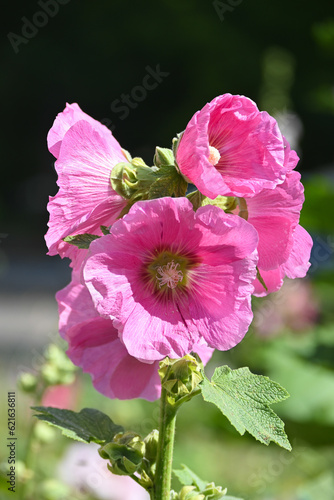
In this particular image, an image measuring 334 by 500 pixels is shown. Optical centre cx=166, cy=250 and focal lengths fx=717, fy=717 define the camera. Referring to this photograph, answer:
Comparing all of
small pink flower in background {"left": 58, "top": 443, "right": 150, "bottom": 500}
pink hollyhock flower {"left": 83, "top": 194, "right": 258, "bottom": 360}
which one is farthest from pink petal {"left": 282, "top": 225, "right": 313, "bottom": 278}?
small pink flower in background {"left": 58, "top": 443, "right": 150, "bottom": 500}

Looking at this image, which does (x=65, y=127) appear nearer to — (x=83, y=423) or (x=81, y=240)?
(x=81, y=240)

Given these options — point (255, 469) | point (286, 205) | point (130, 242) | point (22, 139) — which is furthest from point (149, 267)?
point (22, 139)

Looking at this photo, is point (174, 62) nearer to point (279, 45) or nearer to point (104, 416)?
point (279, 45)

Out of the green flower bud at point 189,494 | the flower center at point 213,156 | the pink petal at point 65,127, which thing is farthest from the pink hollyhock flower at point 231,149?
the green flower bud at point 189,494

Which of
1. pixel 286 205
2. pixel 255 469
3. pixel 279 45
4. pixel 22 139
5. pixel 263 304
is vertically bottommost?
pixel 279 45

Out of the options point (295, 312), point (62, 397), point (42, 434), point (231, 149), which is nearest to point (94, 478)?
point (42, 434)

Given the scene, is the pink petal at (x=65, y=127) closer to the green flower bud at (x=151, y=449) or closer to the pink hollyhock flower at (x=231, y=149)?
the pink hollyhock flower at (x=231, y=149)
